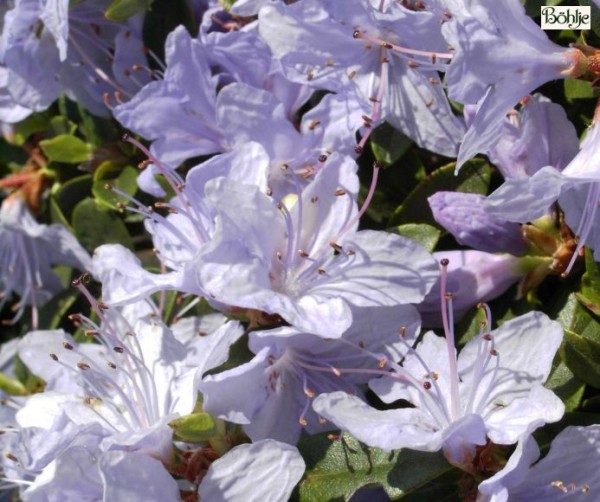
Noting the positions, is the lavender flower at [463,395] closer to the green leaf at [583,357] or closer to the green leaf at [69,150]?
the green leaf at [583,357]

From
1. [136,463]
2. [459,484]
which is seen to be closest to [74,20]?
[136,463]

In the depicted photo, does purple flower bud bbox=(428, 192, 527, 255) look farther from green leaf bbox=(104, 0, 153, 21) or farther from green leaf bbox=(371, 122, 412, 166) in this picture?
green leaf bbox=(104, 0, 153, 21)

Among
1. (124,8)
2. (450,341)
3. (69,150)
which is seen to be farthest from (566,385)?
(69,150)

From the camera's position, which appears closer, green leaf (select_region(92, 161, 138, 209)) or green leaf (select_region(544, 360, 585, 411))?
green leaf (select_region(544, 360, 585, 411))

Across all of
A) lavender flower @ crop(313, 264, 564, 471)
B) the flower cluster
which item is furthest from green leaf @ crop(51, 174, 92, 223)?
lavender flower @ crop(313, 264, 564, 471)

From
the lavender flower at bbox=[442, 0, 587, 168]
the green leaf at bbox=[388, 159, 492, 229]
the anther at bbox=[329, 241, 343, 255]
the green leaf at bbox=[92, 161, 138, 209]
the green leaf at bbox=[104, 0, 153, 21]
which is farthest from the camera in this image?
the green leaf at bbox=[92, 161, 138, 209]

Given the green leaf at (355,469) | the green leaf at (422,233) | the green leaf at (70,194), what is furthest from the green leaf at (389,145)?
the green leaf at (70,194)

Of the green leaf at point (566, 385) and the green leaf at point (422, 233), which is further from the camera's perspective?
the green leaf at point (422, 233)
